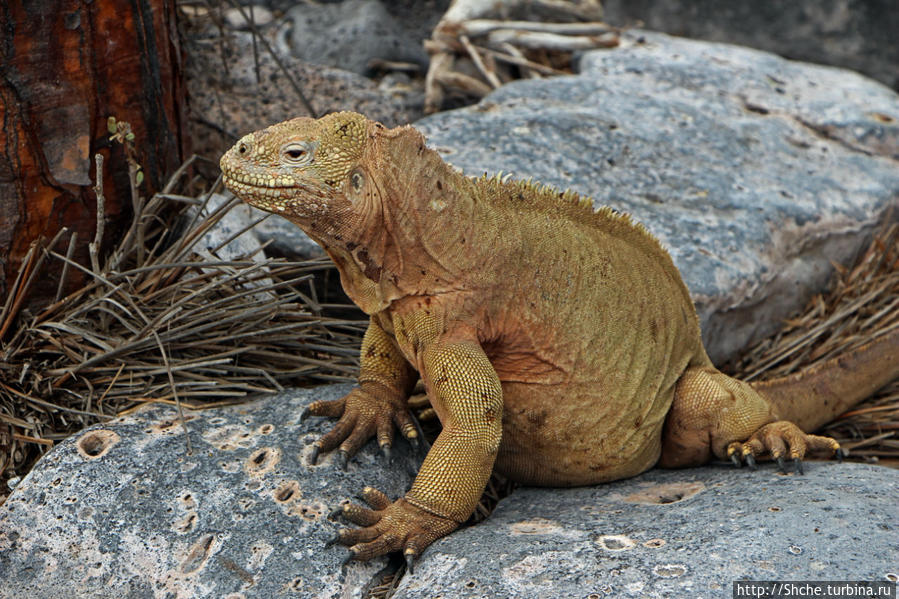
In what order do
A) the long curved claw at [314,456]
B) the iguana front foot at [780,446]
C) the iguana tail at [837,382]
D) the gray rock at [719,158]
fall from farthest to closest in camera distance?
the gray rock at [719,158], the iguana tail at [837,382], the iguana front foot at [780,446], the long curved claw at [314,456]

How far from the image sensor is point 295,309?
454 cm

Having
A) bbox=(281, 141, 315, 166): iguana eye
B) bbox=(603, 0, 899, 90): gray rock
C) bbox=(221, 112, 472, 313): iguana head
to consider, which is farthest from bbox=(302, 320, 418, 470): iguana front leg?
bbox=(603, 0, 899, 90): gray rock

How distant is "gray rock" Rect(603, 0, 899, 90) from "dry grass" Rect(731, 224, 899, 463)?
3.85m

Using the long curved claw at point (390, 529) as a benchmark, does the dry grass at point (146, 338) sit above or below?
above

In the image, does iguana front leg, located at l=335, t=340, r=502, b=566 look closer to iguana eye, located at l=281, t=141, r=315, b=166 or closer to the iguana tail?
iguana eye, located at l=281, t=141, r=315, b=166

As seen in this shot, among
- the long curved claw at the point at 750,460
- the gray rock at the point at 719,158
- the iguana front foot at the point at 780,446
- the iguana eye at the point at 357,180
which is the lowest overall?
the long curved claw at the point at 750,460

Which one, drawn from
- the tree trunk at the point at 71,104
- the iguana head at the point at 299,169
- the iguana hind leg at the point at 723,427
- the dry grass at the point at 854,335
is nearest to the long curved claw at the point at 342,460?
the iguana head at the point at 299,169

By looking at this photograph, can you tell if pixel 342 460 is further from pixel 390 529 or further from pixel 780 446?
pixel 780 446

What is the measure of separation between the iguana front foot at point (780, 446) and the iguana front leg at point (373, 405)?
4.49ft

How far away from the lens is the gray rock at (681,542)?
296 centimetres

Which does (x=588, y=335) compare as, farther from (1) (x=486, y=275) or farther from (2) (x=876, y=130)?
(2) (x=876, y=130)

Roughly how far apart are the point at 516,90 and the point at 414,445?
9.90 ft

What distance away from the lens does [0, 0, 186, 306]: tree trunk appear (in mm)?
3820

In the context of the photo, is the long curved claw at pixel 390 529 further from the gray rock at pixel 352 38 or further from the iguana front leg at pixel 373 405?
the gray rock at pixel 352 38
